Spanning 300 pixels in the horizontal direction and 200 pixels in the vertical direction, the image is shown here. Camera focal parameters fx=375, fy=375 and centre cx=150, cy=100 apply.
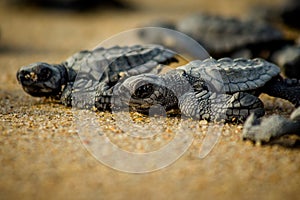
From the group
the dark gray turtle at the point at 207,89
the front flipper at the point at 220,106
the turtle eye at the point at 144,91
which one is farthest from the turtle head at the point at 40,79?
the front flipper at the point at 220,106

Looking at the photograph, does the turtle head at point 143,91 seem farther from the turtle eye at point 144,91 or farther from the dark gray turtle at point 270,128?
the dark gray turtle at point 270,128

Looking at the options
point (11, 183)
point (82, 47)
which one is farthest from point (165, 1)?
point (11, 183)

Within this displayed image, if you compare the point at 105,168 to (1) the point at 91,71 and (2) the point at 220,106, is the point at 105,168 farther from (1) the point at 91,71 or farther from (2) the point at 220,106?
(1) the point at 91,71

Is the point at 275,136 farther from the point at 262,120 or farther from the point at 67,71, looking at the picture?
the point at 67,71

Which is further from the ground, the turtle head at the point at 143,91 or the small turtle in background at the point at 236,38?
the small turtle in background at the point at 236,38

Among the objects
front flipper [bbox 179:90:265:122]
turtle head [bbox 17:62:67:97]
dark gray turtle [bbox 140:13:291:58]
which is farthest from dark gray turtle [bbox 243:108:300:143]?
dark gray turtle [bbox 140:13:291:58]

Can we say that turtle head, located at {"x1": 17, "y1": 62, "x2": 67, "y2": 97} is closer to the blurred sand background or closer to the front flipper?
the blurred sand background
